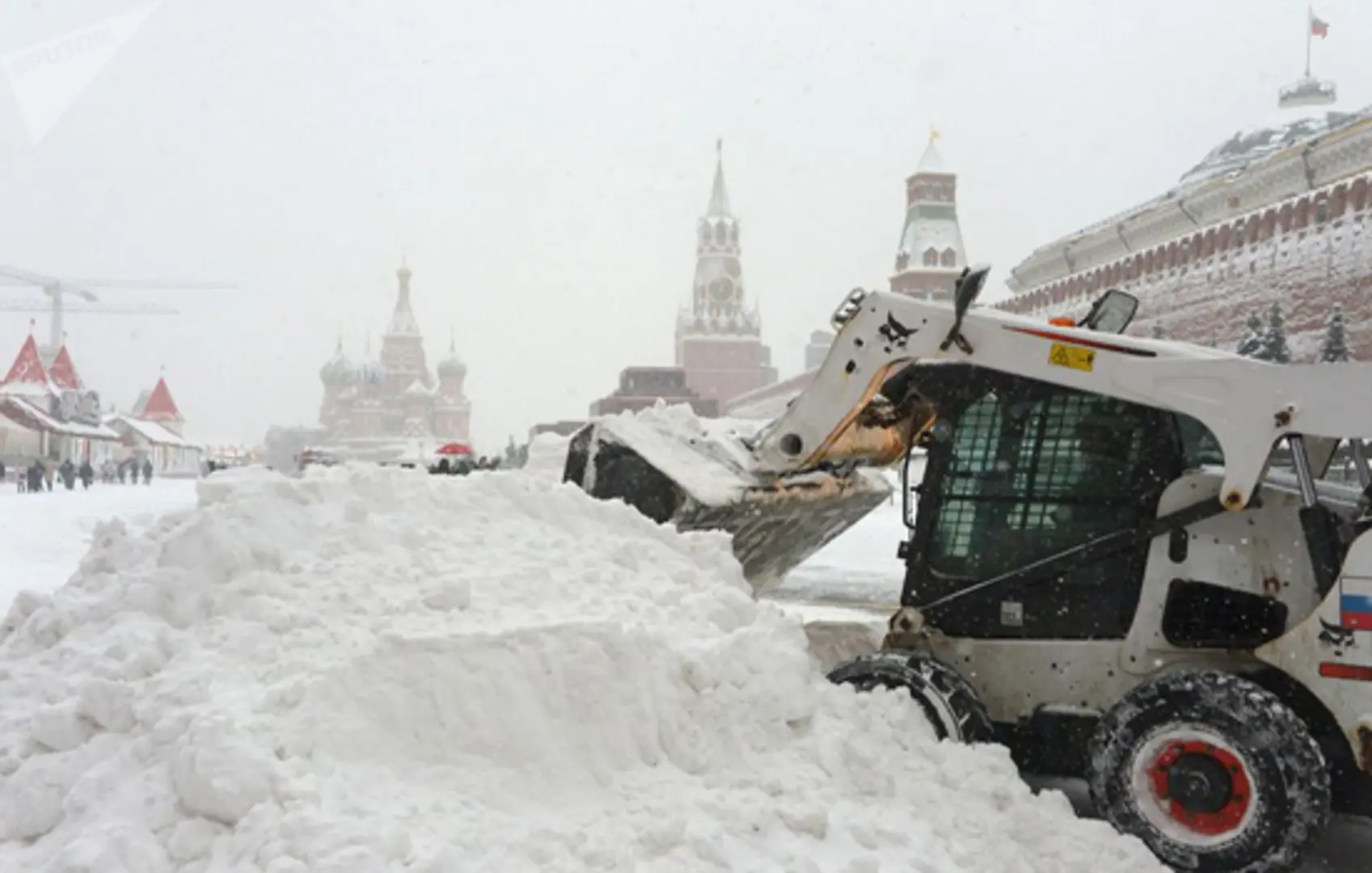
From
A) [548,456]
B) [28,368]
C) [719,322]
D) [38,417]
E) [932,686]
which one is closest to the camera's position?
[932,686]

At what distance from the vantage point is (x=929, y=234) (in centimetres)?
7500

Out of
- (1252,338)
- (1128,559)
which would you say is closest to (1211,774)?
(1128,559)

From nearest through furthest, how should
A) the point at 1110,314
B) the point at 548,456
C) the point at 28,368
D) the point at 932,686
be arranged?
1. the point at 932,686
2. the point at 1110,314
3. the point at 548,456
4. the point at 28,368

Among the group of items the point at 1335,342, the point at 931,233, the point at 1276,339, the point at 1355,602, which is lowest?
the point at 1355,602

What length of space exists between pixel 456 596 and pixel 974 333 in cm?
274

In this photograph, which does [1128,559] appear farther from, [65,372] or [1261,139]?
[65,372]

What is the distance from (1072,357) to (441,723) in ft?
10.5

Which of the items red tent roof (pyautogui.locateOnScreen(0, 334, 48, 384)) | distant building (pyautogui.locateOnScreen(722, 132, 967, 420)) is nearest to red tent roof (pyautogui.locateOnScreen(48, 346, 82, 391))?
red tent roof (pyautogui.locateOnScreen(0, 334, 48, 384))

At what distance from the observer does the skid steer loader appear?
4.48m

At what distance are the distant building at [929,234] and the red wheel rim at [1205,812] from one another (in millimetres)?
69213

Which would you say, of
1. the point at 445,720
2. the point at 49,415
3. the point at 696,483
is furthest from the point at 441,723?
the point at 49,415

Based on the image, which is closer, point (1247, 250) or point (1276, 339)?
point (1276, 339)

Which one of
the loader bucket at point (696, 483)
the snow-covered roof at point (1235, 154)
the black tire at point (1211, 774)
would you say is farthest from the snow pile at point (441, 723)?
the snow-covered roof at point (1235, 154)

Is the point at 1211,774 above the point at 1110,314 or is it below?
below
